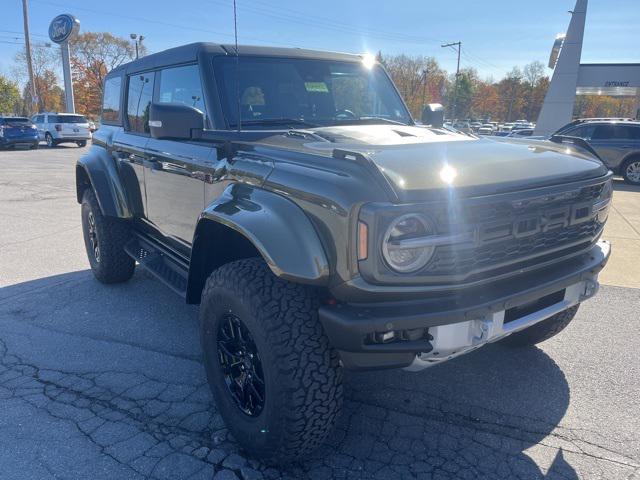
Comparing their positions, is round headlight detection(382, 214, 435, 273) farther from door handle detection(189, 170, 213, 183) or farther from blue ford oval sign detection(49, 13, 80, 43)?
blue ford oval sign detection(49, 13, 80, 43)

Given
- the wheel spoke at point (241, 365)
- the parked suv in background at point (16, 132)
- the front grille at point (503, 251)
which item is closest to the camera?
the front grille at point (503, 251)

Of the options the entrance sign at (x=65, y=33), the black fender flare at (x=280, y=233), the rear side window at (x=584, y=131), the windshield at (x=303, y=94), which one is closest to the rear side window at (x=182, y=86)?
the windshield at (x=303, y=94)

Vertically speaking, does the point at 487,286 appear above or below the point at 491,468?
above

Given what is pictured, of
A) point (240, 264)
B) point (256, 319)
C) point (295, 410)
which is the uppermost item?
point (240, 264)

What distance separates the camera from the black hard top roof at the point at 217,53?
10.9 feet

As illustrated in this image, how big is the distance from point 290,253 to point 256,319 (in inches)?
13.5

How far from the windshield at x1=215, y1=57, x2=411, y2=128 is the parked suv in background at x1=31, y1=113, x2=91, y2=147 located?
936 inches

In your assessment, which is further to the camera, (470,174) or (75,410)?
(75,410)

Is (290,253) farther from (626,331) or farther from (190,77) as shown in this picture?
(626,331)

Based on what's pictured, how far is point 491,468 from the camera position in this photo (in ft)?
7.93

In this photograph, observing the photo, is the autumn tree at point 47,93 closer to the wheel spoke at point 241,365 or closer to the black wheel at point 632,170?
the black wheel at point 632,170

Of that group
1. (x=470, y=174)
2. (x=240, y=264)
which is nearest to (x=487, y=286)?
(x=470, y=174)

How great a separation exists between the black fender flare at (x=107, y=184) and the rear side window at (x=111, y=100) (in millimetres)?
363

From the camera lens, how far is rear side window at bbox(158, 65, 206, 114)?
3295 mm
